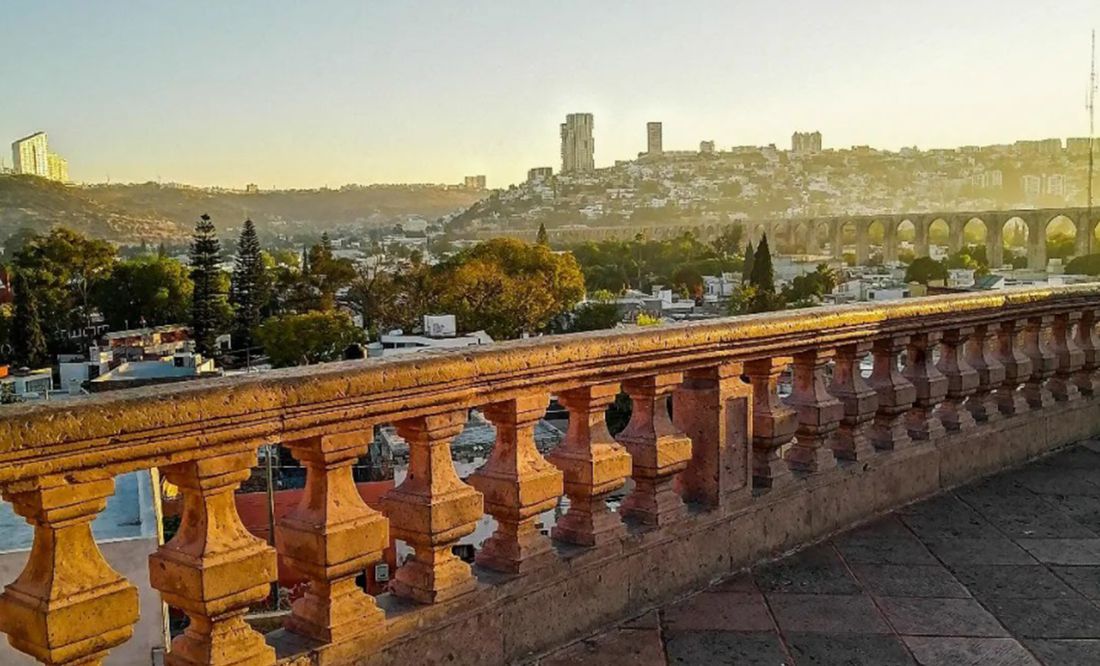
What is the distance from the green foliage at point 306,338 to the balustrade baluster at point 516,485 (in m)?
54.4

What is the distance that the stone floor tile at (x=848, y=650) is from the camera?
10.4 ft

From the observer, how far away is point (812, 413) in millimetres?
4199

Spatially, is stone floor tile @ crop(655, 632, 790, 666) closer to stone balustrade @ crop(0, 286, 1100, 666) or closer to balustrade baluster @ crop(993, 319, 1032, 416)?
stone balustrade @ crop(0, 286, 1100, 666)

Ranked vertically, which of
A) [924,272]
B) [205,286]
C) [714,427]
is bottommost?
[924,272]

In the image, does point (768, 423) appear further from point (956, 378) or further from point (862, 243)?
point (862, 243)

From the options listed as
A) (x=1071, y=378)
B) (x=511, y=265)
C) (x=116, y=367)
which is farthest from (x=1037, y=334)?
(x=511, y=265)

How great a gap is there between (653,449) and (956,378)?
2.28 m

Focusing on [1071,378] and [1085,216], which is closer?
[1071,378]

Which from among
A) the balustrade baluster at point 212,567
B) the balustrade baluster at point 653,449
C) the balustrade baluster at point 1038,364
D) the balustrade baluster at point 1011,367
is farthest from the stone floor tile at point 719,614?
the balustrade baluster at point 1038,364

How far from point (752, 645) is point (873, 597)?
651mm

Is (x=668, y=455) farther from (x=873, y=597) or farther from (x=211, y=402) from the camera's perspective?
(x=211, y=402)

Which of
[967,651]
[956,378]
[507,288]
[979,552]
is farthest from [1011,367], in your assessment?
[507,288]

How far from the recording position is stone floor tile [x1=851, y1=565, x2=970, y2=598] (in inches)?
146

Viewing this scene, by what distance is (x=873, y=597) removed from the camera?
145 inches
